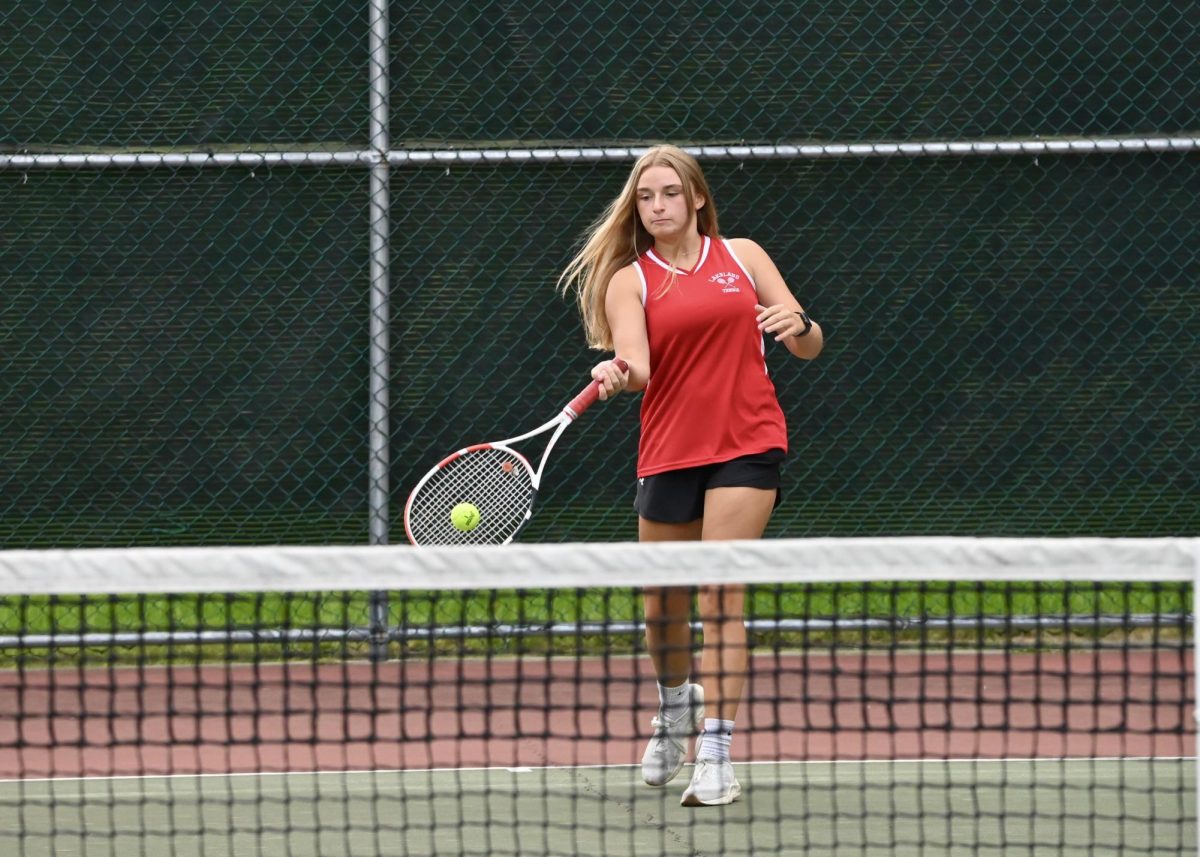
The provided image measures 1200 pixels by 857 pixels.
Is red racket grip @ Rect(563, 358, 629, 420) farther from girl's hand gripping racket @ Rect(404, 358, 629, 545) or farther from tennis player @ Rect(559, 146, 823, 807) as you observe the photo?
girl's hand gripping racket @ Rect(404, 358, 629, 545)

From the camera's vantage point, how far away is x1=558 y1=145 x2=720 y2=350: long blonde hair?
155 inches

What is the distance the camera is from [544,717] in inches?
175

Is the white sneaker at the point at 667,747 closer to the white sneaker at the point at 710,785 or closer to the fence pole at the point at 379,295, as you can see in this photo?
the white sneaker at the point at 710,785

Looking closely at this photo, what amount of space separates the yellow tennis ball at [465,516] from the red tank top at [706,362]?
1.11 meters

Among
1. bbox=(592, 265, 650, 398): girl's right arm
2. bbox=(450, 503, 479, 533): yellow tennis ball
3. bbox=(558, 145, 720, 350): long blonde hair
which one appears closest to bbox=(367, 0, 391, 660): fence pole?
bbox=(450, 503, 479, 533): yellow tennis ball

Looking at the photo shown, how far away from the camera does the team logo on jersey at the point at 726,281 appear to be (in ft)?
12.9

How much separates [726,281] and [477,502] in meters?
1.40

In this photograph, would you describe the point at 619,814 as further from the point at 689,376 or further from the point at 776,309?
the point at 776,309

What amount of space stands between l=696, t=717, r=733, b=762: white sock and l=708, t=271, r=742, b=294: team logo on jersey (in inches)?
35.6

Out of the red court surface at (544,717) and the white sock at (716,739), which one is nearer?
the white sock at (716,739)

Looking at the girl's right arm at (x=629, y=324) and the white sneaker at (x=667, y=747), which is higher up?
the girl's right arm at (x=629, y=324)

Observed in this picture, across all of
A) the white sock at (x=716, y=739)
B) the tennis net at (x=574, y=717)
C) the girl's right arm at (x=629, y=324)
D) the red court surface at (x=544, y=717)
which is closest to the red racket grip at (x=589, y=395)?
the girl's right arm at (x=629, y=324)

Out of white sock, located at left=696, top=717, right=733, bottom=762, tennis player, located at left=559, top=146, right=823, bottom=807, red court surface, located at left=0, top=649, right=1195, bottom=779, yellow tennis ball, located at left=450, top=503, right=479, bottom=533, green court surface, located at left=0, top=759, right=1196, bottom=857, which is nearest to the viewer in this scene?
green court surface, located at left=0, top=759, right=1196, bottom=857

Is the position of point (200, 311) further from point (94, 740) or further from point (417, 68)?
point (94, 740)
